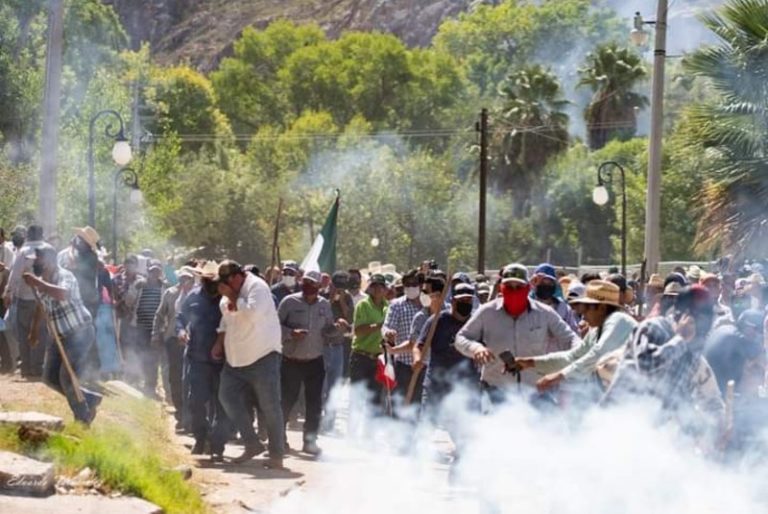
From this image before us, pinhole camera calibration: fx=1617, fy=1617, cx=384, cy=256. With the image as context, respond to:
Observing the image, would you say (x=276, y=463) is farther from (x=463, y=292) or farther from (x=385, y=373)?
(x=463, y=292)

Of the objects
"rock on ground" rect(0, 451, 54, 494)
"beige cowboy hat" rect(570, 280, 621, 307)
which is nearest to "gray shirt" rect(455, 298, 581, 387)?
"beige cowboy hat" rect(570, 280, 621, 307)

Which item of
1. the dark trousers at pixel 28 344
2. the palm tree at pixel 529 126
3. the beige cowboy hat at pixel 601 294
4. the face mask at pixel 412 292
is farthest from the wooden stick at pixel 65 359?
the palm tree at pixel 529 126

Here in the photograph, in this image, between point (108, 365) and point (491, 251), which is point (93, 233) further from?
point (491, 251)

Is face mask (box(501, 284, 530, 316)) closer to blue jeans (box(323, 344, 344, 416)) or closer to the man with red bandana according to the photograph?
the man with red bandana

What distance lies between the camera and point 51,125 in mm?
18438

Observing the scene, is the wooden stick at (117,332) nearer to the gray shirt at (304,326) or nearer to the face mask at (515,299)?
the gray shirt at (304,326)

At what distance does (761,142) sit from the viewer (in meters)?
19.6

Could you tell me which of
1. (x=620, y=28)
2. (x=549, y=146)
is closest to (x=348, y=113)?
(x=620, y=28)

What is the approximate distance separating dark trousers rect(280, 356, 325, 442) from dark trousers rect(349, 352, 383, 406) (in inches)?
27.5

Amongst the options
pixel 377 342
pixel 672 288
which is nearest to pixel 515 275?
Result: pixel 672 288

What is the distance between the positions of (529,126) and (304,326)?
54942 mm

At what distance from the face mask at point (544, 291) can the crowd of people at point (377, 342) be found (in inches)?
0.6

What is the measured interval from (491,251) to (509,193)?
3367 mm

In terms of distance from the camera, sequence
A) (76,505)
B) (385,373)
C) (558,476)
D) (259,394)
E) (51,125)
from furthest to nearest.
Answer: (51,125) → (385,373) → (259,394) → (558,476) → (76,505)
